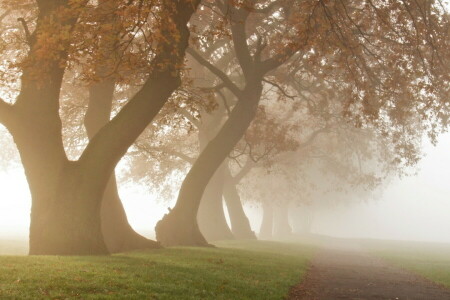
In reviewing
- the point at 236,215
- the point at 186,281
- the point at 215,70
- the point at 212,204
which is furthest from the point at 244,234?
the point at 186,281

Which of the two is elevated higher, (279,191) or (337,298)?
(279,191)

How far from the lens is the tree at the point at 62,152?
696 inches

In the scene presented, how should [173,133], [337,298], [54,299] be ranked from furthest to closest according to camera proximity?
[173,133] < [337,298] < [54,299]

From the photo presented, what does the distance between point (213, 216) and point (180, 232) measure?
1361 centimetres

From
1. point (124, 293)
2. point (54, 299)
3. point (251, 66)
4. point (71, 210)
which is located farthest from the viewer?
point (251, 66)

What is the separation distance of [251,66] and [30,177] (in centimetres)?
1506

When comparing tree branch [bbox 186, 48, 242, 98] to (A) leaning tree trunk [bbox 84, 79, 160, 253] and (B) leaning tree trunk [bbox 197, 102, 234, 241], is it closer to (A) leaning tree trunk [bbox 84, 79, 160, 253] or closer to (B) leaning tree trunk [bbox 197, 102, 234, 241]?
(A) leaning tree trunk [bbox 84, 79, 160, 253]

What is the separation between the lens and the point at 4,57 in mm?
30812

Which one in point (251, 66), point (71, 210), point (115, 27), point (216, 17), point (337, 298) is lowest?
point (337, 298)

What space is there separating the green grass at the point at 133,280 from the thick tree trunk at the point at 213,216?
24.0 metres

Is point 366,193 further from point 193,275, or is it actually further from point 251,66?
point 193,275

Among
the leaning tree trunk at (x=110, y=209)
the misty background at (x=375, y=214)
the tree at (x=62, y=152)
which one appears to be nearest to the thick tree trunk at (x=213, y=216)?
the leaning tree trunk at (x=110, y=209)

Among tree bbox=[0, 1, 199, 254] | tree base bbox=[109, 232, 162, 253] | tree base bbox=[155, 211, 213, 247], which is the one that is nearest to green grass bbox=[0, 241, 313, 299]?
tree bbox=[0, 1, 199, 254]

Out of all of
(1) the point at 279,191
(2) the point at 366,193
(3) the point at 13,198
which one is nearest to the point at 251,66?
(1) the point at 279,191
